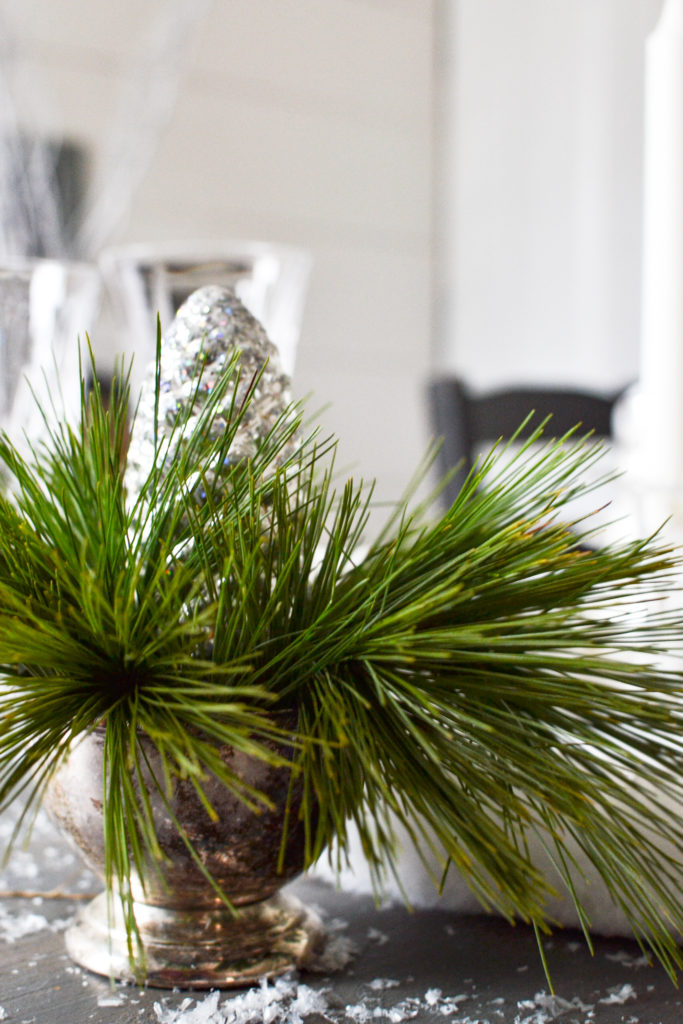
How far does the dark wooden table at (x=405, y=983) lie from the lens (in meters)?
0.24

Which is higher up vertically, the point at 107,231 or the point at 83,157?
the point at 83,157

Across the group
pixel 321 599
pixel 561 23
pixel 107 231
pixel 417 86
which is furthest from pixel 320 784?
pixel 417 86

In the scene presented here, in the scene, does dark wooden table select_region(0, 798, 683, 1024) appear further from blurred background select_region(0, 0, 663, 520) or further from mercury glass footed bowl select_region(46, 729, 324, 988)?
blurred background select_region(0, 0, 663, 520)

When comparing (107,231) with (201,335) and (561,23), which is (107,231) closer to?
(561,23)

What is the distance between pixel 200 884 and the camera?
0.26m

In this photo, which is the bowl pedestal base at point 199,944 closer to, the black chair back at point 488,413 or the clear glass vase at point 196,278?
the clear glass vase at point 196,278

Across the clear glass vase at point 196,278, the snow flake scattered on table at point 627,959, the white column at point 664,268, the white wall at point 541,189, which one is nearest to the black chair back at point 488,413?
the clear glass vase at point 196,278

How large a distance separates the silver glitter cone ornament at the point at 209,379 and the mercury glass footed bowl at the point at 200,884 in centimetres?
8

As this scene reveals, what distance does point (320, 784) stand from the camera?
0.23 metres

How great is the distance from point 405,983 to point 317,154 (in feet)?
5.85

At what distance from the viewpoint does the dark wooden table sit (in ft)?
0.78

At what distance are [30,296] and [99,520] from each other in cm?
22

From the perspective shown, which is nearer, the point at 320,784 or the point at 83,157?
the point at 320,784

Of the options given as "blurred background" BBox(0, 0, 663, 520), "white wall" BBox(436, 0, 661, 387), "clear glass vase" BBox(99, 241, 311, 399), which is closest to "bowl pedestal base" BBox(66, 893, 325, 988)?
"clear glass vase" BBox(99, 241, 311, 399)
